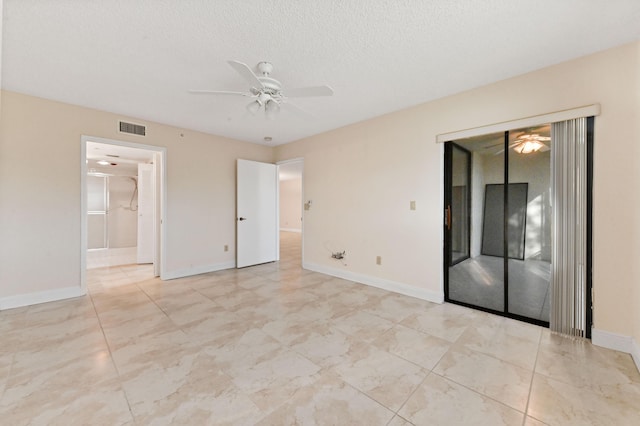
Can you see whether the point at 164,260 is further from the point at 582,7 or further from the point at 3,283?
the point at 582,7

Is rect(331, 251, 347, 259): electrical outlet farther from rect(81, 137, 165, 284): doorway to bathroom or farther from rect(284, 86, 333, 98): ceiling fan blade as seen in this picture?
rect(81, 137, 165, 284): doorway to bathroom

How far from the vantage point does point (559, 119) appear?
7.55ft

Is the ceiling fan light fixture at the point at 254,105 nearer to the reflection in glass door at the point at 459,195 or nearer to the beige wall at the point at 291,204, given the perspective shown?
the reflection in glass door at the point at 459,195

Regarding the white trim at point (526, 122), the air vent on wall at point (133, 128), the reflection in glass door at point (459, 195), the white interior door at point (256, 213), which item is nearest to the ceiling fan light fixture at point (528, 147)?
the white trim at point (526, 122)

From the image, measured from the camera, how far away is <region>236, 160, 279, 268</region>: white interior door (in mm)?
4867

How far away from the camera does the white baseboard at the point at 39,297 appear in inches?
113

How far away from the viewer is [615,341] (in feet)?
6.79

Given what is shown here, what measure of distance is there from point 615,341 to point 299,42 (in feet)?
11.8

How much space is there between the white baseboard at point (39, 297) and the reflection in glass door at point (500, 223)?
483 cm

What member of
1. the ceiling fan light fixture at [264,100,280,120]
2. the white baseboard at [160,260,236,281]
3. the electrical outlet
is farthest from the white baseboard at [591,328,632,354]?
the white baseboard at [160,260,236,281]

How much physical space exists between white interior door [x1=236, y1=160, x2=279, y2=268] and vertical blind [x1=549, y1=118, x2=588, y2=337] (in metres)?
4.43

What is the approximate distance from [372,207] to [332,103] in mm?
1580

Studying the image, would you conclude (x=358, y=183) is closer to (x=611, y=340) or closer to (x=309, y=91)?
(x=309, y=91)

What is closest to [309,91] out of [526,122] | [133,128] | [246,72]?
[246,72]
